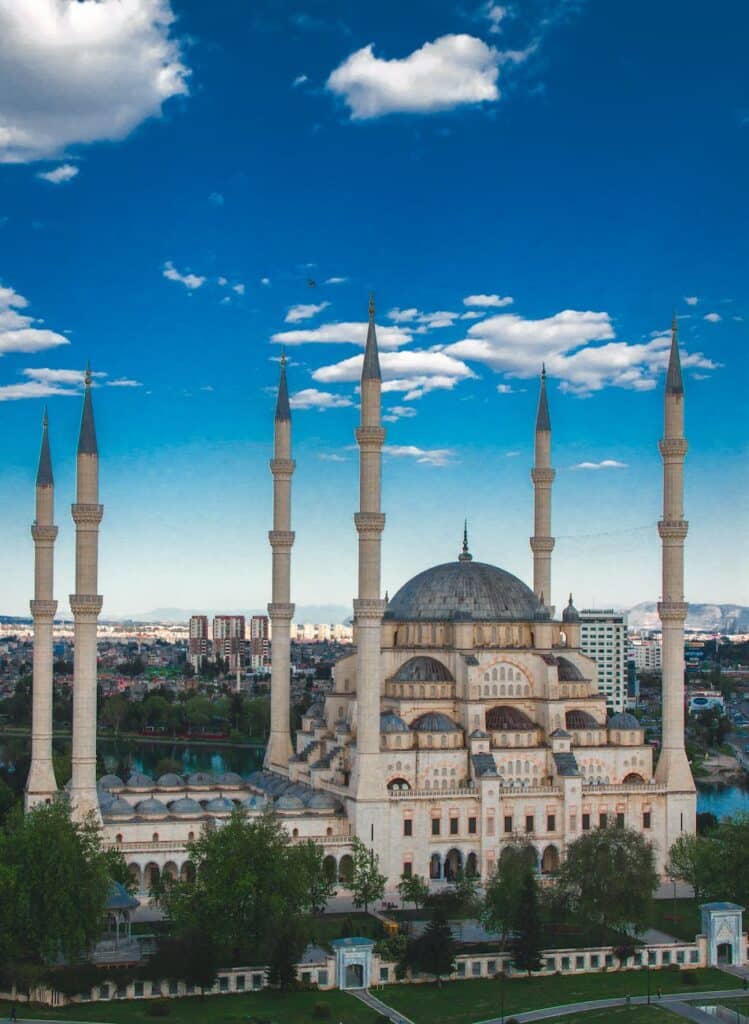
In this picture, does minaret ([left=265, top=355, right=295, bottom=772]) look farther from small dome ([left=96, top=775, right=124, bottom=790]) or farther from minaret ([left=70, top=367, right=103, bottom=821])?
minaret ([left=70, top=367, right=103, bottom=821])

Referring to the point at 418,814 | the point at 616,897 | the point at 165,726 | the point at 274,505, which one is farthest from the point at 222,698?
the point at 616,897

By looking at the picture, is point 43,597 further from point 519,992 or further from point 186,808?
point 519,992

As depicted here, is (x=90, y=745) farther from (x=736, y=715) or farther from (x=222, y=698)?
(x=736, y=715)

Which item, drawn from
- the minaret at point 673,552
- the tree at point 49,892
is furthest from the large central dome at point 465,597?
the tree at point 49,892

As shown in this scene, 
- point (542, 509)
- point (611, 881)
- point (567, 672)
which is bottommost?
point (611, 881)

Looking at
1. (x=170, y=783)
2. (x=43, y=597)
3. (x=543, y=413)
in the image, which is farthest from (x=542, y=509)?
(x=43, y=597)

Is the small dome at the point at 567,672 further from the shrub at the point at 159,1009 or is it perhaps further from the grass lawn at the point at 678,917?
the shrub at the point at 159,1009

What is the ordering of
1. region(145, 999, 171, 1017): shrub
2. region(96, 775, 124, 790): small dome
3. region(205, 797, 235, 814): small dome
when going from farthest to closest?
region(96, 775, 124, 790): small dome → region(205, 797, 235, 814): small dome → region(145, 999, 171, 1017): shrub

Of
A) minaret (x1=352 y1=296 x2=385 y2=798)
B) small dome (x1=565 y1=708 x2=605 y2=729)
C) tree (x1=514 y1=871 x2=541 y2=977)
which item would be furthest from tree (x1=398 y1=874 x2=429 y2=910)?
small dome (x1=565 y1=708 x2=605 y2=729)
